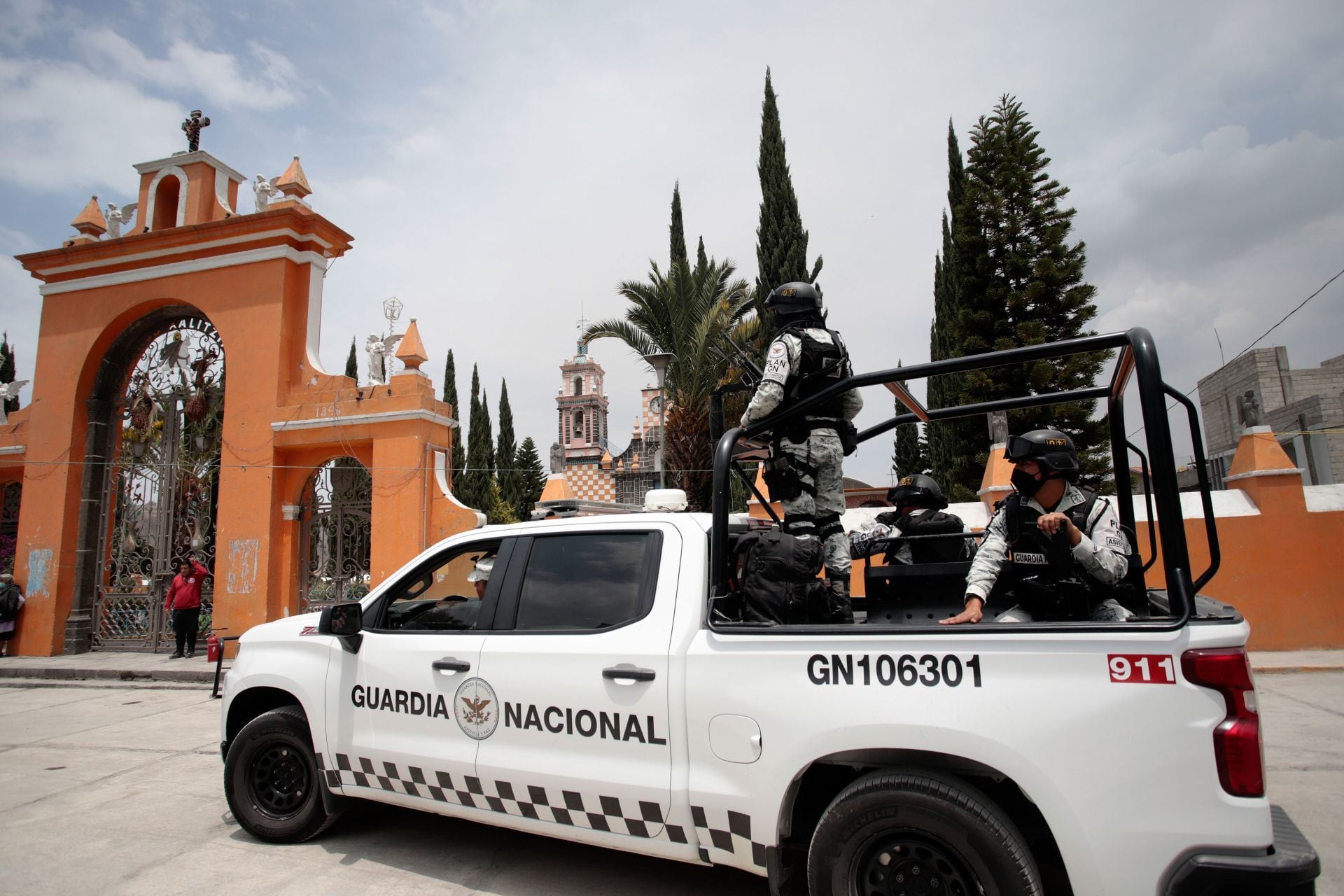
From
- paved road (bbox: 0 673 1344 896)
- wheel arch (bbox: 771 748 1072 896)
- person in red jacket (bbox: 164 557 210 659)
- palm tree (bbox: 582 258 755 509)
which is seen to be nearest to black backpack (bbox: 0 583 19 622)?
person in red jacket (bbox: 164 557 210 659)

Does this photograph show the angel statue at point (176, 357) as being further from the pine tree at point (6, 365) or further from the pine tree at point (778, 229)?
the pine tree at point (6, 365)

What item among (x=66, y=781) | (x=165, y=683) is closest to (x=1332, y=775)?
(x=66, y=781)

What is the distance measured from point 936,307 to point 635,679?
79.7ft

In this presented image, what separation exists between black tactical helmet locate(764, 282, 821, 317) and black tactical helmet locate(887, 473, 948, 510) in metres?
1.98

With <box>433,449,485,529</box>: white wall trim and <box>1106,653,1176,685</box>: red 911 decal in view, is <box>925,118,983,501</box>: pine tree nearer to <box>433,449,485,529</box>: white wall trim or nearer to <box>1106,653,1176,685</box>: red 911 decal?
<box>433,449,485,529</box>: white wall trim

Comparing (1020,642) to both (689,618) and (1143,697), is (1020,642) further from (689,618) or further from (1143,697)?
(689,618)

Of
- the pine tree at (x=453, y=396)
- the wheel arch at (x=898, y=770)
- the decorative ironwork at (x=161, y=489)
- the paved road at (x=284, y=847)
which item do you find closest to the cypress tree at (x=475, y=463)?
the pine tree at (x=453, y=396)

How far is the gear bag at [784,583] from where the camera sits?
10.00 ft

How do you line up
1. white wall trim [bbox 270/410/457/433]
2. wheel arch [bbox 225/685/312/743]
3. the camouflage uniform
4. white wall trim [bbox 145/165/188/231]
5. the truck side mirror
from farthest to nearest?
white wall trim [bbox 145/165/188/231], white wall trim [bbox 270/410/457/433], wheel arch [bbox 225/685/312/743], the camouflage uniform, the truck side mirror

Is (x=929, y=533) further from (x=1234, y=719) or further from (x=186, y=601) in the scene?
(x=186, y=601)

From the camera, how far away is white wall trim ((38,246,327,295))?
1202 cm

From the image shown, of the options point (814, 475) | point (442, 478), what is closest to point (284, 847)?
point (814, 475)

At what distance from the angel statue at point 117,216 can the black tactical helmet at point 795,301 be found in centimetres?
1385

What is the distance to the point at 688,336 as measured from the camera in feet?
54.7
